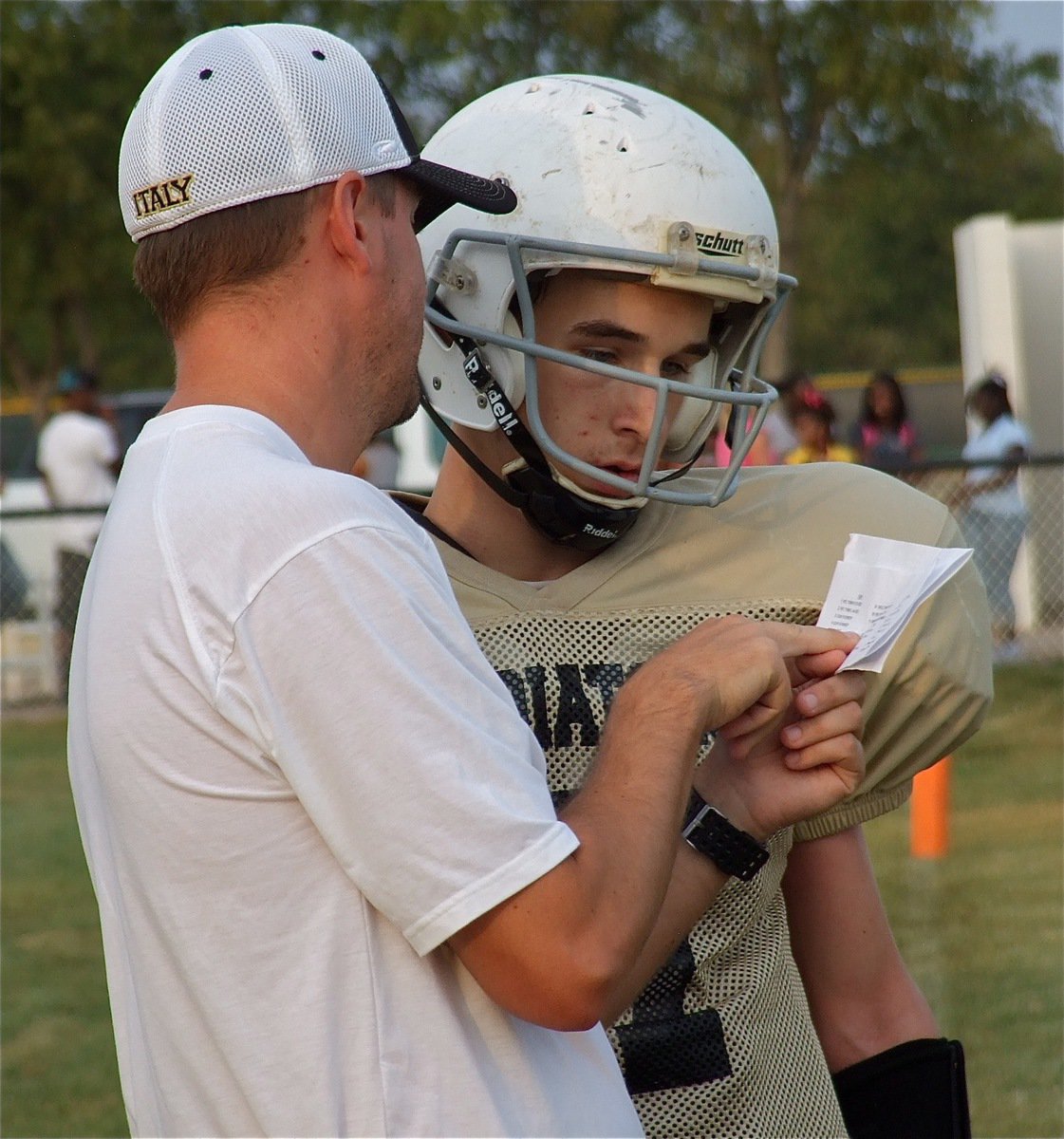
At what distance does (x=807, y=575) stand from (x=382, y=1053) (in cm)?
110

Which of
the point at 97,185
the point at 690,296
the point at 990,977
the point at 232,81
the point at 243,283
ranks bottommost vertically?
the point at 990,977

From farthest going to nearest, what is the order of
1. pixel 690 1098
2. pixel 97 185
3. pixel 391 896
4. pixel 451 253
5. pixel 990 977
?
pixel 97 185 < pixel 990 977 < pixel 451 253 < pixel 690 1098 < pixel 391 896

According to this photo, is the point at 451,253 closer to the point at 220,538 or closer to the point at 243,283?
the point at 243,283

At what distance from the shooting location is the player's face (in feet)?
8.21

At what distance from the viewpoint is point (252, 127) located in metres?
1.82

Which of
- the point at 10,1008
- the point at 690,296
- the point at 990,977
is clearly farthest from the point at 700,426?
the point at 10,1008

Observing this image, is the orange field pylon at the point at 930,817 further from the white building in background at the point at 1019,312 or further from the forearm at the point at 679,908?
the white building in background at the point at 1019,312

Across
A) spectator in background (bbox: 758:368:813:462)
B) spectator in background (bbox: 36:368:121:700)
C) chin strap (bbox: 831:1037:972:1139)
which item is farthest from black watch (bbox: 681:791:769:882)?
spectator in background (bbox: 36:368:121:700)

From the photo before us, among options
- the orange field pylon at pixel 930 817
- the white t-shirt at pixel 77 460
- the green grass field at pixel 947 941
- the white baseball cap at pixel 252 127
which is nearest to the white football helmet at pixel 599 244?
the white baseball cap at pixel 252 127

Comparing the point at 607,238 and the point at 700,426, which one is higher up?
the point at 607,238

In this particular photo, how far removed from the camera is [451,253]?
2594 millimetres

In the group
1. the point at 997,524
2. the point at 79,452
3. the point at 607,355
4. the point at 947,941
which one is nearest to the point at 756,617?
the point at 607,355

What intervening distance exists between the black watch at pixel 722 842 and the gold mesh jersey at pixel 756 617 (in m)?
0.27

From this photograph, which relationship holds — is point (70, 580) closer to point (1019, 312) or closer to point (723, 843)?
point (1019, 312)
